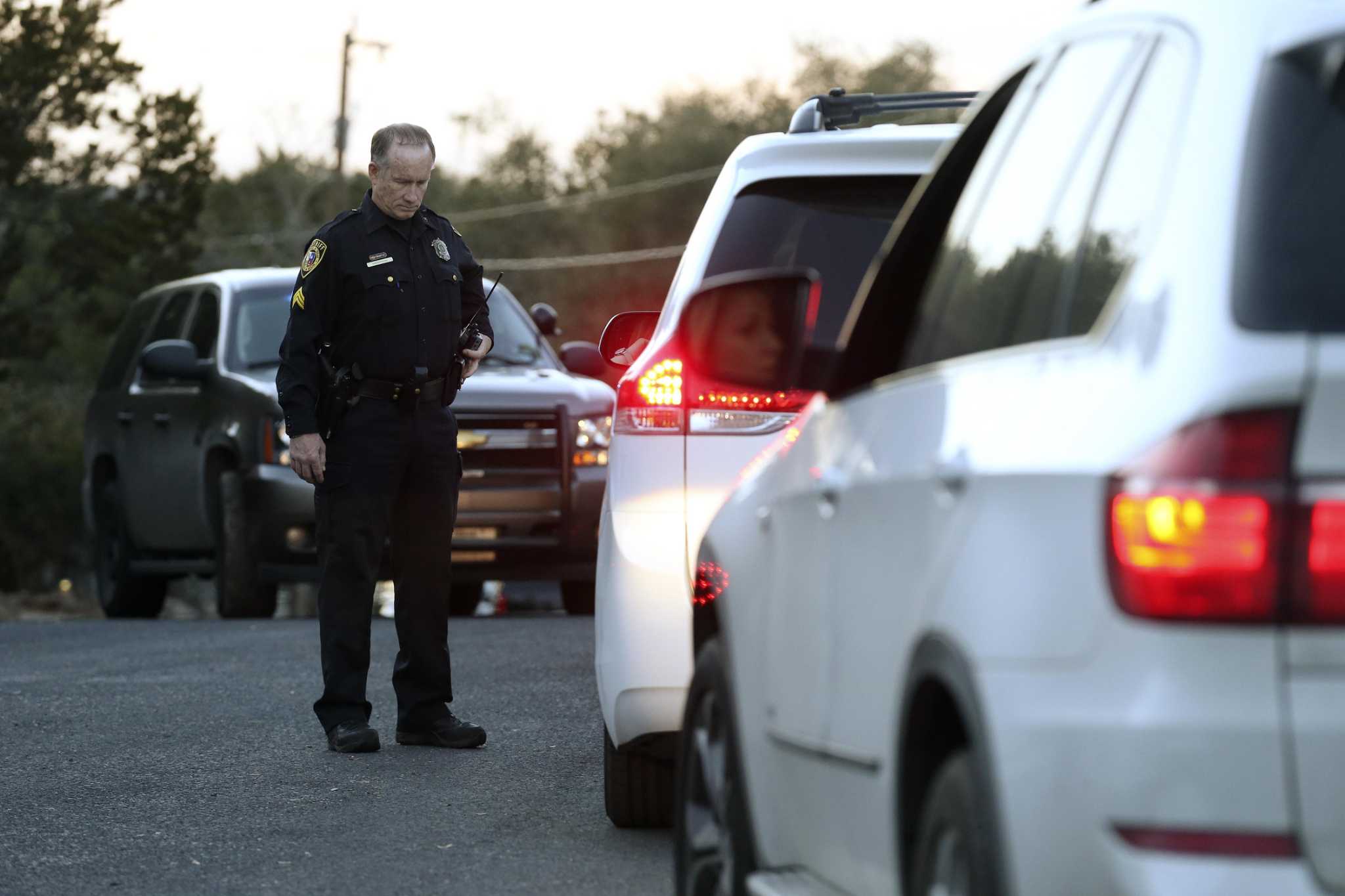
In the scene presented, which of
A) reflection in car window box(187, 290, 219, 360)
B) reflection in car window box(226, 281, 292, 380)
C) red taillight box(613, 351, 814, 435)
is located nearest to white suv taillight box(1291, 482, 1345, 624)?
red taillight box(613, 351, 814, 435)

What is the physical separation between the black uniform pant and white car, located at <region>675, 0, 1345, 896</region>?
15.2ft

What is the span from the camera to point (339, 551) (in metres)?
8.31

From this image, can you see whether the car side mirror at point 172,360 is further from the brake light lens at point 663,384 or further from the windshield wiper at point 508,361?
the brake light lens at point 663,384

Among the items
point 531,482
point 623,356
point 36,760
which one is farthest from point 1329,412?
point 531,482

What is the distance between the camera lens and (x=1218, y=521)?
2572mm

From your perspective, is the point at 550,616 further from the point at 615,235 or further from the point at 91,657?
the point at 615,235

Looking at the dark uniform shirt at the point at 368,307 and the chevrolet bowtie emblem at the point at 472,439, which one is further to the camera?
the chevrolet bowtie emblem at the point at 472,439

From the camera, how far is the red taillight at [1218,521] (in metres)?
2.55

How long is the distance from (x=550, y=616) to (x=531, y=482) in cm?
153

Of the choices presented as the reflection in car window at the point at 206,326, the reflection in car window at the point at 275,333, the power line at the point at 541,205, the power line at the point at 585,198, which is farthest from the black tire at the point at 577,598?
the power line at the point at 585,198

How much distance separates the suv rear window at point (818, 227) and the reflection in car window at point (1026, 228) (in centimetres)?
212

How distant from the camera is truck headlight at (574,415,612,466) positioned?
14.3 meters

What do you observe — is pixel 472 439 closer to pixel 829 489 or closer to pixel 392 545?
pixel 392 545

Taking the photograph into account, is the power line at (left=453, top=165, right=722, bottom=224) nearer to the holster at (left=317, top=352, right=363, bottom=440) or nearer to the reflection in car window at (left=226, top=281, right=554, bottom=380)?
the reflection in car window at (left=226, top=281, right=554, bottom=380)
